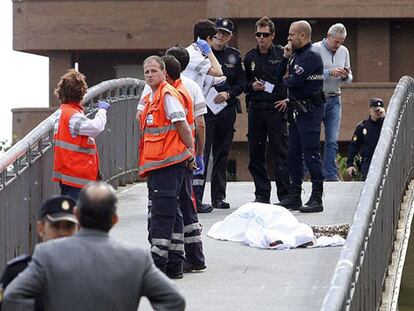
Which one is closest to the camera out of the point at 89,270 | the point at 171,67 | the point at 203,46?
the point at 89,270

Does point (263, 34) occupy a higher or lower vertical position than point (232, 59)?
higher

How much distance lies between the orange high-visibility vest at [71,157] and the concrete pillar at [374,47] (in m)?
27.4

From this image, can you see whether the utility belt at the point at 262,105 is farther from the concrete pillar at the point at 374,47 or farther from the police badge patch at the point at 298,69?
the concrete pillar at the point at 374,47

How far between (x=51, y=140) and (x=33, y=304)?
6539mm

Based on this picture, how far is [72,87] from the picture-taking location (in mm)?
11859

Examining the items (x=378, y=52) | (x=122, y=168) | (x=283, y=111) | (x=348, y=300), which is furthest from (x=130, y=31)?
(x=348, y=300)

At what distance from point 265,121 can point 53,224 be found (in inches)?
310

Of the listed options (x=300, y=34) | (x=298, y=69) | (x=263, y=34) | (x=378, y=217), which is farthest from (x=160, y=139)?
(x=263, y=34)

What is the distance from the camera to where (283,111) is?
14.7 meters

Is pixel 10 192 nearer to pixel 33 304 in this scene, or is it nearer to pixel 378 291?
pixel 378 291

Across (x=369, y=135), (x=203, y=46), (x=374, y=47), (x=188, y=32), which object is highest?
(x=188, y=32)

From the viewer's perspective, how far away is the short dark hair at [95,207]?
6758 mm

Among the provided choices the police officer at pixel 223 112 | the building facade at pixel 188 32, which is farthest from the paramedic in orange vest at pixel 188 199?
the building facade at pixel 188 32

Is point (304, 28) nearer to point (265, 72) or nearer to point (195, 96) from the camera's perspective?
point (265, 72)
